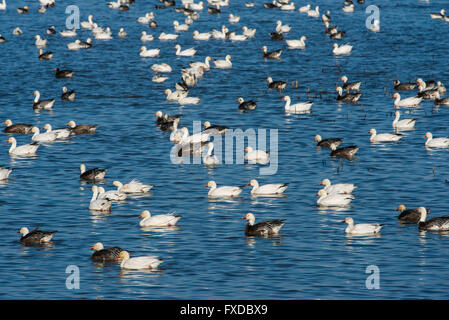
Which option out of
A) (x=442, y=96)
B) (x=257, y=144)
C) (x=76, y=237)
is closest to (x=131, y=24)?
(x=442, y=96)

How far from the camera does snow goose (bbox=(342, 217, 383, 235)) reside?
1260 inches

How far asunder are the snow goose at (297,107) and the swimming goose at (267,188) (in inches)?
617

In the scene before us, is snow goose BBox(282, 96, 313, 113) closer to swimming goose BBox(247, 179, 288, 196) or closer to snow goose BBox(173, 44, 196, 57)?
swimming goose BBox(247, 179, 288, 196)

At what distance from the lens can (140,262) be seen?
94.4ft

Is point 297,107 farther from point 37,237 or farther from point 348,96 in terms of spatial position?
point 37,237

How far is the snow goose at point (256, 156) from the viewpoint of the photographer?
4316 cm

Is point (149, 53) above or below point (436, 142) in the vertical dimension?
above

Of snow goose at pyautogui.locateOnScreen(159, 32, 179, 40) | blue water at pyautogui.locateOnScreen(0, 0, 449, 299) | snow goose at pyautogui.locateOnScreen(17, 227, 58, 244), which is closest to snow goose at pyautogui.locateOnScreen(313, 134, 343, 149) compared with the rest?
blue water at pyautogui.locateOnScreen(0, 0, 449, 299)

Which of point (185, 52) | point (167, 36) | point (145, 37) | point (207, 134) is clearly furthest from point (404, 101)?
point (167, 36)

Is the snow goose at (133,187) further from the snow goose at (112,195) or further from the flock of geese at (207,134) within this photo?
the snow goose at (112,195)

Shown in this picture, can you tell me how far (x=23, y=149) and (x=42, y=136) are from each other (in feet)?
8.71

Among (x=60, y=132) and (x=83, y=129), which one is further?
(x=83, y=129)
